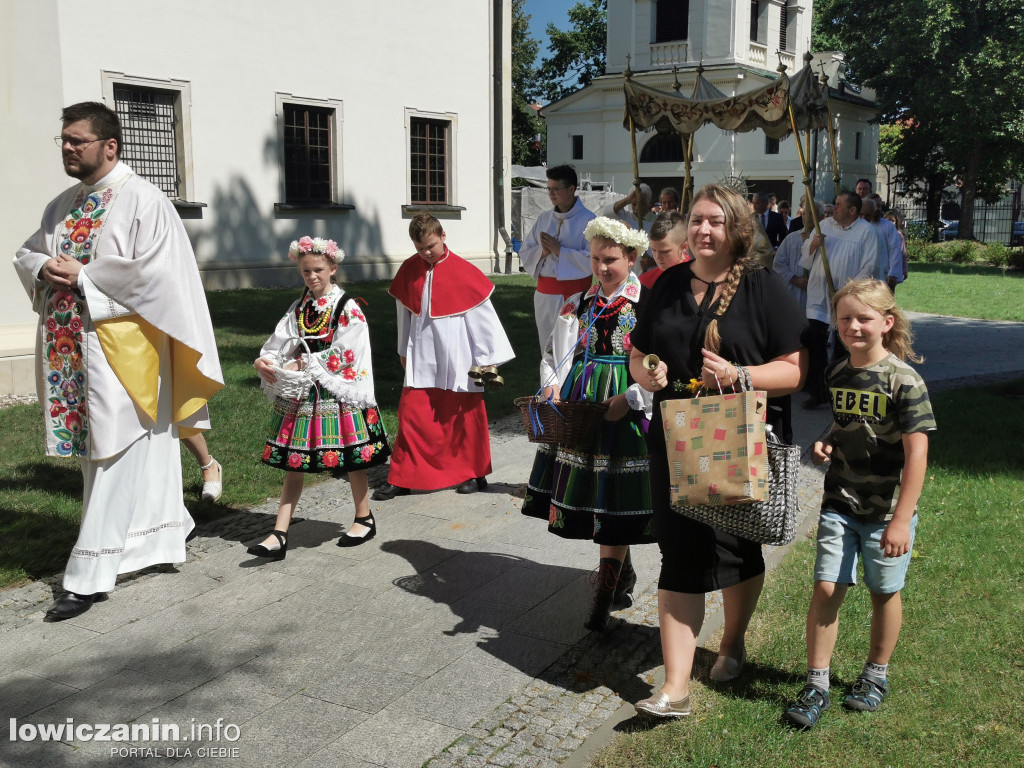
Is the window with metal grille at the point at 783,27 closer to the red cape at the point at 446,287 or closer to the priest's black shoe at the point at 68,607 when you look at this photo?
the red cape at the point at 446,287

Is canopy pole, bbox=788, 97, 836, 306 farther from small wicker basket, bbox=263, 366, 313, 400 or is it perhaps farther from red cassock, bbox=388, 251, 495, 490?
small wicker basket, bbox=263, 366, 313, 400

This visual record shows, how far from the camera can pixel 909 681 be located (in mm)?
3998

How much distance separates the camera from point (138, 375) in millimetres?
4949

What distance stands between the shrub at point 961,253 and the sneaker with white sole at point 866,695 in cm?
3199

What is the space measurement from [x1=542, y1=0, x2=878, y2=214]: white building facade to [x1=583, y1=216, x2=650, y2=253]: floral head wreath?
35884 millimetres

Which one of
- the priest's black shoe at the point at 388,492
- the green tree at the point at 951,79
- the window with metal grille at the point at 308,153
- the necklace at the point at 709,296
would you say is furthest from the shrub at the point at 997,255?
the necklace at the point at 709,296

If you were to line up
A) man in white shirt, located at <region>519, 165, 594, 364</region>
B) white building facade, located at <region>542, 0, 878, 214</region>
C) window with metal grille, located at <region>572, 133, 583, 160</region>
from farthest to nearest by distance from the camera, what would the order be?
1. window with metal grille, located at <region>572, 133, 583, 160</region>
2. white building facade, located at <region>542, 0, 878, 214</region>
3. man in white shirt, located at <region>519, 165, 594, 364</region>

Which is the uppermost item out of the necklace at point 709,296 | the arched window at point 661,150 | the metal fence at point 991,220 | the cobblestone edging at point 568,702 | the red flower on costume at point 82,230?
the arched window at point 661,150

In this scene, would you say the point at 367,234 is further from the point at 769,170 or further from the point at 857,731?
the point at 769,170

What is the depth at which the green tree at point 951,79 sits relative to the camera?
3647 centimetres

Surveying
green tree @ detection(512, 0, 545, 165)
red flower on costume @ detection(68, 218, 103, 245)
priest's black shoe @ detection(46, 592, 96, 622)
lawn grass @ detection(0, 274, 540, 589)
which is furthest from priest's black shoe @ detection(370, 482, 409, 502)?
green tree @ detection(512, 0, 545, 165)

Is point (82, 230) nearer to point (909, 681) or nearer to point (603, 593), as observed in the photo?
point (603, 593)

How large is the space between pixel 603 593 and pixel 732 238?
1.85m

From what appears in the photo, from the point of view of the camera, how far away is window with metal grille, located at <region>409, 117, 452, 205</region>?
2150cm
